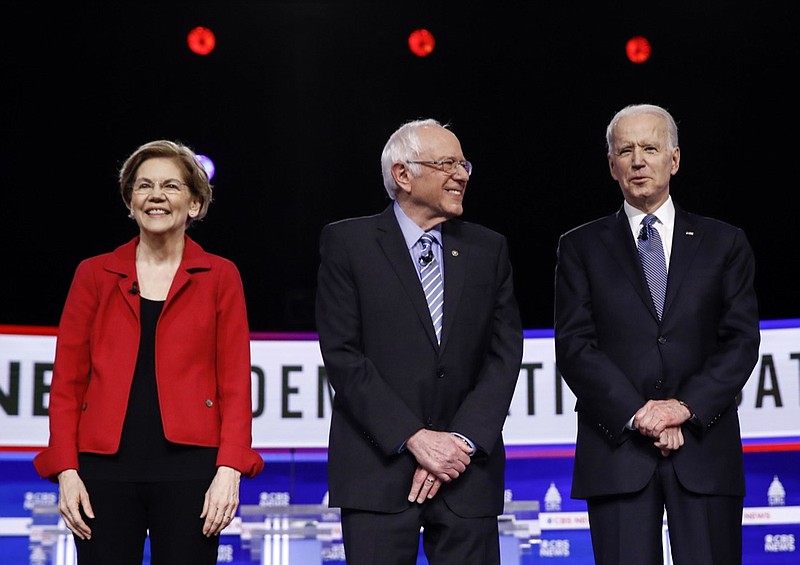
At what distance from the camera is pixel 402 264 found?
9.78 feet

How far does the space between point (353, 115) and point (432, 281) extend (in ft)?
12.8

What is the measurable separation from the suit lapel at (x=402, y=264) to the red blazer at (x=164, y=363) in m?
0.40

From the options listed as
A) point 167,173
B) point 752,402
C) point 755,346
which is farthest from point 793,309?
point 167,173

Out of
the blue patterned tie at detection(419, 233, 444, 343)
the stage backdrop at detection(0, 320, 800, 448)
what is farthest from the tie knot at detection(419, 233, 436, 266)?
the stage backdrop at detection(0, 320, 800, 448)

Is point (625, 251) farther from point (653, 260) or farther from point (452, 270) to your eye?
point (452, 270)

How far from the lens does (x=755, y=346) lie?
3070mm

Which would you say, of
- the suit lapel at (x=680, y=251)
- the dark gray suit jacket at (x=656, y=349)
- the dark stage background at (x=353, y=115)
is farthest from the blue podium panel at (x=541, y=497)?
the suit lapel at (x=680, y=251)

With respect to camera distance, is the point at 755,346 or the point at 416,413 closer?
the point at 416,413

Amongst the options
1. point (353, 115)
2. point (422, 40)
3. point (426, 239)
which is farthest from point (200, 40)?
point (426, 239)

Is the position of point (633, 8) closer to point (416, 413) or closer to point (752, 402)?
point (752, 402)

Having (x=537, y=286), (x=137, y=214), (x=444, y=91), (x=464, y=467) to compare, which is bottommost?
(x=464, y=467)

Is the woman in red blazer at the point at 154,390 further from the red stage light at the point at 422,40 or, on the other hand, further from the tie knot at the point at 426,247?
the red stage light at the point at 422,40

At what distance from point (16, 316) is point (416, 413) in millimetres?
4246

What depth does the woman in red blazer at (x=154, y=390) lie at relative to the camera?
266 centimetres
